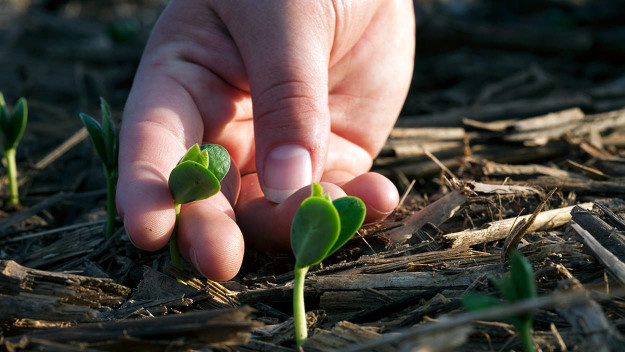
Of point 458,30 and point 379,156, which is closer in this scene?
point 379,156

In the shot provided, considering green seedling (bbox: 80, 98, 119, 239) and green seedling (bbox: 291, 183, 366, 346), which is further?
green seedling (bbox: 80, 98, 119, 239)

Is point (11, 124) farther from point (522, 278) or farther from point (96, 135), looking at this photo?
point (522, 278)

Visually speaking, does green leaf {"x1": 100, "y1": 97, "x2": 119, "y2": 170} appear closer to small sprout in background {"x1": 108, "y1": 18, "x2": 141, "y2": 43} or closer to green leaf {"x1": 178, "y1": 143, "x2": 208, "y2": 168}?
green leaf {"x1": 178, "y1": 143, "x2": 208, "y2": 168}

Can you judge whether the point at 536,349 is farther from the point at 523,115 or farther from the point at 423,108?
the point at 423,108

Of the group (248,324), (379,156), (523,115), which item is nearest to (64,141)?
(379,156)

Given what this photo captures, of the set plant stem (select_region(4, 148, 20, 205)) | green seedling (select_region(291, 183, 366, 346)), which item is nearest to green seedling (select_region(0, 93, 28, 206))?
plant stem (select_region(4, 148, 20, 205))

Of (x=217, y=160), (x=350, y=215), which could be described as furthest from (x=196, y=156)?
(x=350, y=215)

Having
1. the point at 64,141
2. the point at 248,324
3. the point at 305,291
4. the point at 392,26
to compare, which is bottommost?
the point at 64,141

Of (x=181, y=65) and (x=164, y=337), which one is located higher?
(x=181, y=65)

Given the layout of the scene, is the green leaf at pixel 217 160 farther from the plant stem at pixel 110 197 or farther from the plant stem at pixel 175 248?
the plant stem at pixel 110 197
